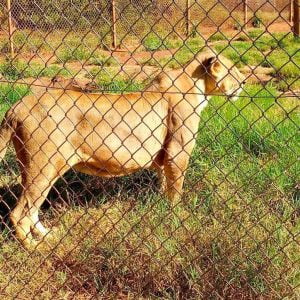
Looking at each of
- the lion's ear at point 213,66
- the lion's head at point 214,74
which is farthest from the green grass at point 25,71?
the lion's ear at point 213,66

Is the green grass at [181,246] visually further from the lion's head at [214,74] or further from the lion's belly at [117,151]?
the lion's head at [214,74]

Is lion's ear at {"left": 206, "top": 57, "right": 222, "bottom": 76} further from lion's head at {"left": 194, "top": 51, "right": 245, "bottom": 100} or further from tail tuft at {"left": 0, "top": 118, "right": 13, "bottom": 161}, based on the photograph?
tail tuft at {"left": 0, "top": 118, "right": 13, "bottom": 161}

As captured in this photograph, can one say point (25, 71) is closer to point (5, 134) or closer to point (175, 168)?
point (175, 168)

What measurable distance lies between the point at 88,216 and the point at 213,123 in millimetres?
1887

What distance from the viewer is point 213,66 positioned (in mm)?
5141

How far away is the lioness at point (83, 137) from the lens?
14.2ft

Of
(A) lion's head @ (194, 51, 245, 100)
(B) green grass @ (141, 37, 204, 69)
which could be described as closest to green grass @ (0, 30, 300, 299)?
(A) lion's head @ (194, 51, 245, 100)

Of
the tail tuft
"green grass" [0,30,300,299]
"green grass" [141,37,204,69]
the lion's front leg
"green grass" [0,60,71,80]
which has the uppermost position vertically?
the tail tuft

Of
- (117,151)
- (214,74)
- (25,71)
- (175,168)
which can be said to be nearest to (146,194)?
(117,151)

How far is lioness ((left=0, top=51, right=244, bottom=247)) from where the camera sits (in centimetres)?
433

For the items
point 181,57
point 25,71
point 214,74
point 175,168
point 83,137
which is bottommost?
point 181,57

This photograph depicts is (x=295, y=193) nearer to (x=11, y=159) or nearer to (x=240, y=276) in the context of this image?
(x=240, y=276)

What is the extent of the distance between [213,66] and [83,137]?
1330mm

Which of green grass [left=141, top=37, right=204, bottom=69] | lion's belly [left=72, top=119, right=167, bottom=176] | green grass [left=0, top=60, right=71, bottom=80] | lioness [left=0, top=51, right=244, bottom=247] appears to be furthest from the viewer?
green grass [left=141, top=37, right=204, bottom=69]
